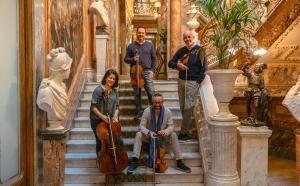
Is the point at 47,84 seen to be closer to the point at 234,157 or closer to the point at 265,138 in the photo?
the point at 234,157

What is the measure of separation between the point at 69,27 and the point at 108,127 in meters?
2.25

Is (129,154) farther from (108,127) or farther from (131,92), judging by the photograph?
(131,92)

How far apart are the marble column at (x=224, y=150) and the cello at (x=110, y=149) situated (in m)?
1.10

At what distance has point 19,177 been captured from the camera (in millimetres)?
4164

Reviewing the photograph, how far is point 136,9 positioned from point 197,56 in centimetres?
1425

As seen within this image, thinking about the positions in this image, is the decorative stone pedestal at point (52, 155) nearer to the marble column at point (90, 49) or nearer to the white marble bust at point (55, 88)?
the white marble bust at point (55, 88)

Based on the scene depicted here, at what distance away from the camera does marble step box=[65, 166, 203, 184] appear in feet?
16.5

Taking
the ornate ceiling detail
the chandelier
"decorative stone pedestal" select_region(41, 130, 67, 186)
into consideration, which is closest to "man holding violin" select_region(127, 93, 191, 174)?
"decorative stone pedestal" select_region(41, 130, 67, 186)

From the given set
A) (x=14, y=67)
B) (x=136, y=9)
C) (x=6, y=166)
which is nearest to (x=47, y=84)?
(x=14, y=67)

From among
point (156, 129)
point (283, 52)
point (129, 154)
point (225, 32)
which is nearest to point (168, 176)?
point (156, 129)

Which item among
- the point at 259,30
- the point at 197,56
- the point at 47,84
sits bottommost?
the point at 47,84

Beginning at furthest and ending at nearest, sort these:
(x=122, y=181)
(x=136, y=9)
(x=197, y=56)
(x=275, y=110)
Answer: (x=136, y=9) < (x=275, y=110) < (x=197, y=56) < (x=122, y=181)

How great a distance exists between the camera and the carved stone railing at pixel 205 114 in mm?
5082

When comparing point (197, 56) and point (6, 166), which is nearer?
point (6, 166)
